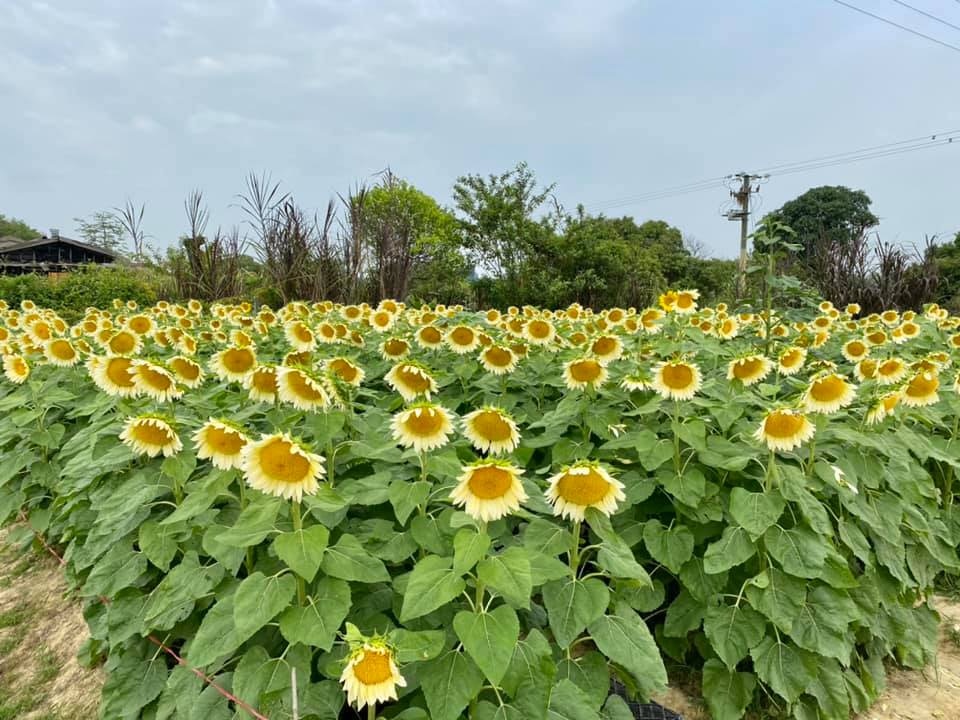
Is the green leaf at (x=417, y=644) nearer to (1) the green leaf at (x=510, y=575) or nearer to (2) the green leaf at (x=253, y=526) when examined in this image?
(1) the green leaf at (x=510, y=575)

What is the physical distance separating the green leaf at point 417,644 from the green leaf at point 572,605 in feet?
1.07

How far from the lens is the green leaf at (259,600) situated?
1.27 m

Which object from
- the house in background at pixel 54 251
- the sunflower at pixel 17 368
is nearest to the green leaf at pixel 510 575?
the sunflower at pixel 17 368

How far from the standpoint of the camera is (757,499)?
184cm

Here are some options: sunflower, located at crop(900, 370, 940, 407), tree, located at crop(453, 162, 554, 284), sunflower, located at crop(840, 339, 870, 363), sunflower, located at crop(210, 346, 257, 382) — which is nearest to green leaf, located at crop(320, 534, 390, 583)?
sunflower, located at crop(210, 346, 257, 382)

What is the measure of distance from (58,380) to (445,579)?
2739 mm

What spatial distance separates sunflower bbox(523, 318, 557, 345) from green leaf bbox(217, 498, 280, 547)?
1.93 meters

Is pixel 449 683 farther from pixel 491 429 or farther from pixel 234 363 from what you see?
pixel 234 363

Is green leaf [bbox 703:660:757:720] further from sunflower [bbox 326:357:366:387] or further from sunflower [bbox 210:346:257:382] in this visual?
sunflower [bbox 210:346:257:382]

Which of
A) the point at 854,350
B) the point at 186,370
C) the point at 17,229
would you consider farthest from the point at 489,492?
the point at 17,229

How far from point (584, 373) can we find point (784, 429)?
0.70m

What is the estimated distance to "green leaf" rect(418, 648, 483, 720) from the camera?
1231mm

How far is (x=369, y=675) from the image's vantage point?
109 centimetres

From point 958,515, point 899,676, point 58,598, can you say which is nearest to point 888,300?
point 958,515
